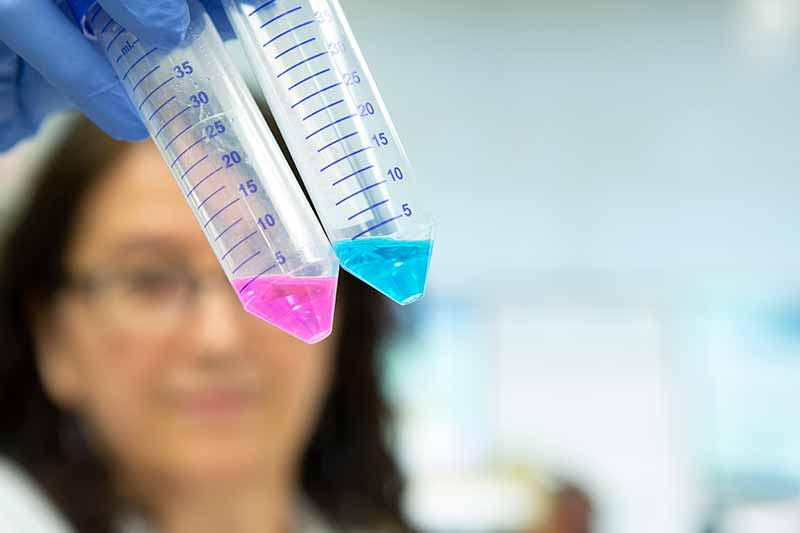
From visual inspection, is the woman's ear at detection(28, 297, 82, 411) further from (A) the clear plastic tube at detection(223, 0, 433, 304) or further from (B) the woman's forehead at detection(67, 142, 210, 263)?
(A) the clear plastic tube at detection(223, 0, 433, 304)

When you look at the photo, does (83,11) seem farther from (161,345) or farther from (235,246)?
(161,345)

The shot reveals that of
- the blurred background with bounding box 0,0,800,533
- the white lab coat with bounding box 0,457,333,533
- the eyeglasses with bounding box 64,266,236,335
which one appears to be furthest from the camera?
the blurred background with bounding box 0,0,800,533

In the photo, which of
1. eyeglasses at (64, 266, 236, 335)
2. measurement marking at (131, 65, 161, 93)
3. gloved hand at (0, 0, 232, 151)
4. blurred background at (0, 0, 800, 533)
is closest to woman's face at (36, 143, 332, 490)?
eyeglasses at (64, 266, 236, 335)

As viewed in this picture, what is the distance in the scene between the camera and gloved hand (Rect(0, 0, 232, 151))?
49 centimetres

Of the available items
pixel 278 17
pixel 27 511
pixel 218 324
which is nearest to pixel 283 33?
pixel 278 17

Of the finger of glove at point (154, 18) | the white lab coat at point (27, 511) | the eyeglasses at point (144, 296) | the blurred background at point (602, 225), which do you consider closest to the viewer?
the finger of glove at point (154, 18)

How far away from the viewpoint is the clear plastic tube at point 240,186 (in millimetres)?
477

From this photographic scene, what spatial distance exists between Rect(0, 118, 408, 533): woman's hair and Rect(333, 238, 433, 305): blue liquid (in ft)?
2.56

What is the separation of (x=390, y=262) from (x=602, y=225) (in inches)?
101

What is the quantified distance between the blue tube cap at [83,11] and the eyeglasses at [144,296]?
592mm

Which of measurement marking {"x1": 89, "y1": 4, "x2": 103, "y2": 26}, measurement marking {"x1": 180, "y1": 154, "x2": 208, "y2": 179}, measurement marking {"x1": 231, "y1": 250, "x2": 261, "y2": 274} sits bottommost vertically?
measurement marking {"x1": 231, "y1": 250, "x2": 261, "y2": 274}

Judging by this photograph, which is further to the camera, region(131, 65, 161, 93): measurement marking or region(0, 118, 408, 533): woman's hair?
region(0, 118, 408, 533): woman's hair

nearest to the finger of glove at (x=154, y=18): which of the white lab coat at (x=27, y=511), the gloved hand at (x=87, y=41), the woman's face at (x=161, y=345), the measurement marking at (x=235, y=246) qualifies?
the gloved hand at (x=87, y=41)

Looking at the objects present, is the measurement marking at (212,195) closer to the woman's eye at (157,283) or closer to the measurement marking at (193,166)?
the measurement marking at (193,166)
